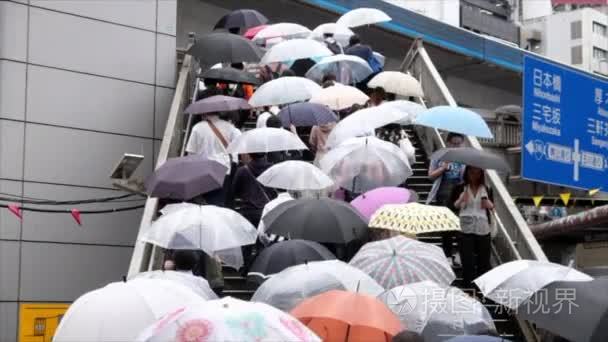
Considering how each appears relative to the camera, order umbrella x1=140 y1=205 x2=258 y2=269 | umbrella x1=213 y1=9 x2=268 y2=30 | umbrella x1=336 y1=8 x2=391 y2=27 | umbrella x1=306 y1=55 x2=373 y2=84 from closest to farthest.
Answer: umbrella x1=140 y1=205 x2=258 y2=269 < umbrella x1=306 y1=55 x2=373 y2=84 < umbrella x1=213 y1=9 x2=268 y2=30 < umbrella x1=336 y1=8 x2=391 y2=27

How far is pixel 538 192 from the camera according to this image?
34062mm

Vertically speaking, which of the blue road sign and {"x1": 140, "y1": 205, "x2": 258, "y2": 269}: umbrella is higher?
the blue road sign

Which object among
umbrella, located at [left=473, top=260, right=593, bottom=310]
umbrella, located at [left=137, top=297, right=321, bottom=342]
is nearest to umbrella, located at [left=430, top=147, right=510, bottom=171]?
umbrella, located at [left=473, top=260, right=593, bottom=310]

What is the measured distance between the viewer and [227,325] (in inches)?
227

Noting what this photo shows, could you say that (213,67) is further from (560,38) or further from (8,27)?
(560,38)

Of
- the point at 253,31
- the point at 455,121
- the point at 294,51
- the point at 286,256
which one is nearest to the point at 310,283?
the point at 286,256

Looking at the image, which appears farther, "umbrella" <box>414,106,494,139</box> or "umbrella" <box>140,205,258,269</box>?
"umbrella" <box>414,106,494,139</box>

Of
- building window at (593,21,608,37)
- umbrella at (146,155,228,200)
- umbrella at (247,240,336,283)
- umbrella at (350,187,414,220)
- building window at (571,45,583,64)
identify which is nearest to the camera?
umbrella at (247,240,336,283)

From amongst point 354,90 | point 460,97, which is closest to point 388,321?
point 354,90

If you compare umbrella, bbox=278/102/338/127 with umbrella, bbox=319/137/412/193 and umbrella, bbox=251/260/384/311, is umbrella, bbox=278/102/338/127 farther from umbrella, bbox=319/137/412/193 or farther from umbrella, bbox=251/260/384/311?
umbrella, bbox=251/260/384/311

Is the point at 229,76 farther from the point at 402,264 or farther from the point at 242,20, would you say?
the point at 402,264

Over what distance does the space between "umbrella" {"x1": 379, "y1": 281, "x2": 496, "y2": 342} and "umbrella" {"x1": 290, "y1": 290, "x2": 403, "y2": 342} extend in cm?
58

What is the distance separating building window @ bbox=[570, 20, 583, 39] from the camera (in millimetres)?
86688

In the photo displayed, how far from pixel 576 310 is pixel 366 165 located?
17.6ft
